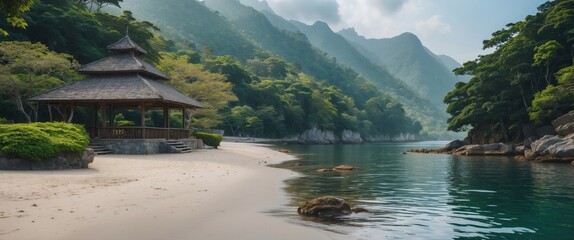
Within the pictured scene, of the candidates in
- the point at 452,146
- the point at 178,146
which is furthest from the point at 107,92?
the point at 452,146

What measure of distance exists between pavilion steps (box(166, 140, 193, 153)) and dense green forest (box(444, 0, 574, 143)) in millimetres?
31536

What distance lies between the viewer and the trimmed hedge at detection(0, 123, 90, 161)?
1437cm

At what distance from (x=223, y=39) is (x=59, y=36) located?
431 ft

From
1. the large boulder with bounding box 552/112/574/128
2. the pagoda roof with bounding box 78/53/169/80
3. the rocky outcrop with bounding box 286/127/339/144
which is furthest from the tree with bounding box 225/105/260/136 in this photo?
the large boulder with bounding box 552/112/574/128

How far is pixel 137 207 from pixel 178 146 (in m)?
20.8

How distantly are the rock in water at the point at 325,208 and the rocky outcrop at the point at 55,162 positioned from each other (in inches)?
435

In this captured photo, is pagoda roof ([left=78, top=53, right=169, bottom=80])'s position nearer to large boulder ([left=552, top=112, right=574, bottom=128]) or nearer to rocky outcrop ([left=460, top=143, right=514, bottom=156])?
rocky outcrop ([left=460, top=143, right=514, bottom=156])

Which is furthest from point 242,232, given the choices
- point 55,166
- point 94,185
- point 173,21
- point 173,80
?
point 173,21

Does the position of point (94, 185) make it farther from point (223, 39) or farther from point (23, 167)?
point (223, 39)

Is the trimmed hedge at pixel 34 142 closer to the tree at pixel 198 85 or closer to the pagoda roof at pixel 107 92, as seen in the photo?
the pagoda roof at pixel 107 92

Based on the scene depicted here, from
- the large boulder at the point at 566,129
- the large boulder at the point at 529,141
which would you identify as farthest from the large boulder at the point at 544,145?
the large boulder at the point at 529,141

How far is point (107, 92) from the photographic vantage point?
26.3m

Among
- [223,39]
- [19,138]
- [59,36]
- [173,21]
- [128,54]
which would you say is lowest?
[19,138]

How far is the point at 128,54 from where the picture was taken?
101 ft
